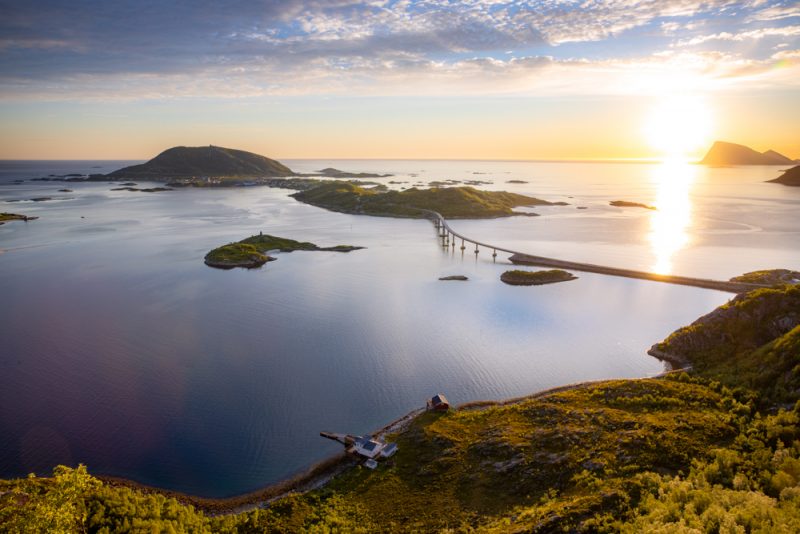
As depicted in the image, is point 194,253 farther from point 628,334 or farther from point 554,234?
point 554,234

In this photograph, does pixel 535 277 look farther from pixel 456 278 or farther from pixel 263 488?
pixel 263 488

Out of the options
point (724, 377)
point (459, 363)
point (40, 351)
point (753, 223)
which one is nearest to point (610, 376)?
point (724, 377)

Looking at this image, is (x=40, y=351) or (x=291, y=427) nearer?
(x=291, y=427)

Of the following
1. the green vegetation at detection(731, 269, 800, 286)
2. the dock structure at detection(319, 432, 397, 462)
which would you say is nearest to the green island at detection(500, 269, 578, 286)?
the green vegetation at detection(731, 269, 800, 286)

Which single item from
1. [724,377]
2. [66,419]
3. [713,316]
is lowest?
[66,419]

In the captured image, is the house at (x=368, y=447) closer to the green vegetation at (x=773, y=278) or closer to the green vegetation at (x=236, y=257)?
the green vegetation at (x=236, y=257)

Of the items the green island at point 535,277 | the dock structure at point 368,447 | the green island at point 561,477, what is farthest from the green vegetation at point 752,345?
the green island at point 535,277
